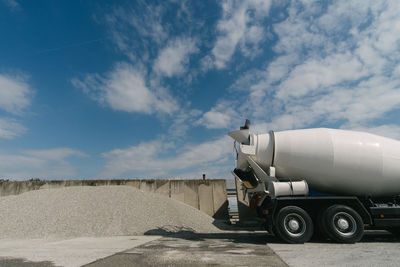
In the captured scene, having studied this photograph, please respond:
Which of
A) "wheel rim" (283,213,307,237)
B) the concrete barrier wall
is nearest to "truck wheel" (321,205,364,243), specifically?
"wheel rim" (283,213,307,237)

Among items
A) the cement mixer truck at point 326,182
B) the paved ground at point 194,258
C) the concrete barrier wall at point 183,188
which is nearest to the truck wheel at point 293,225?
the cement mixer truck at point 326,182

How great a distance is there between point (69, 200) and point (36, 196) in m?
2.73

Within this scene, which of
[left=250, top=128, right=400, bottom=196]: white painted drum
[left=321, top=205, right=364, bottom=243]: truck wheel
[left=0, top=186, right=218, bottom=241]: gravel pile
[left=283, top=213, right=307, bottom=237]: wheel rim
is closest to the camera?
[left=321, top=205, right=364, bottom=243]: truck wheel

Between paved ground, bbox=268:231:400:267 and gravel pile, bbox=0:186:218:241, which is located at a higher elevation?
gravel pile, bbox=0:186:218:241

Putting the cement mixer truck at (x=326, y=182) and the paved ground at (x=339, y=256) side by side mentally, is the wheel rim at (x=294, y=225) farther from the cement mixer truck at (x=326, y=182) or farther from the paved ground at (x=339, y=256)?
the paved ground at (x=339, y=256)

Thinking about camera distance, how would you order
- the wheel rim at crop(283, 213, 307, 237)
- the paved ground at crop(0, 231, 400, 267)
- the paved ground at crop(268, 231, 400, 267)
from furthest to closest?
the wheel rim at crop(283, 213, 307, 237), the paved ground at crop(0, 231, 400, 267), the paved ground at crop(268, 231, 400, 267)

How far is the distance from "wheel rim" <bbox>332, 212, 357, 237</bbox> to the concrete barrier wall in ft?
33.9

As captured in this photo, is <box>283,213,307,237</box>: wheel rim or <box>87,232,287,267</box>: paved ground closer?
<box>87,232,287,267</box>: paved ground

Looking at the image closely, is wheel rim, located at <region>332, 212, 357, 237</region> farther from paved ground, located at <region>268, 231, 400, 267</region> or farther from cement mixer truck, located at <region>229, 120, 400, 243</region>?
paved ground, located at <region>268, 231, 400, 267</region>

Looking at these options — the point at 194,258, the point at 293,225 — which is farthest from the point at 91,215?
the point at 293,225

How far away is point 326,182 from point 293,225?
1908 millimetres

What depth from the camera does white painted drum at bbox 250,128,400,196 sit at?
7.87 m

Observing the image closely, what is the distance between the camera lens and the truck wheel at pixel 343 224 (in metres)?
7.29

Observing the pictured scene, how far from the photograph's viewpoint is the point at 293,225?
7.56 m
